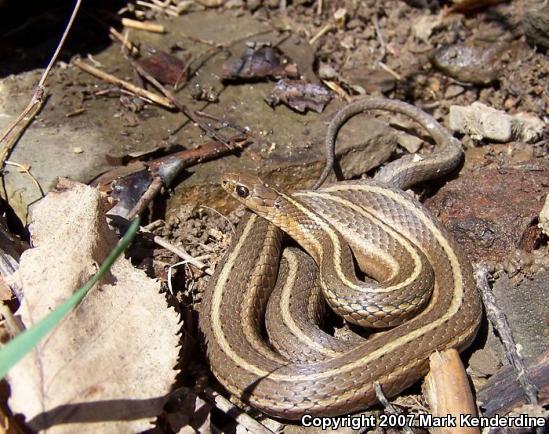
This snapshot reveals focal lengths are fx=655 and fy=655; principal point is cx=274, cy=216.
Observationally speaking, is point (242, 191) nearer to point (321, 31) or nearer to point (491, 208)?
point (491, 208)

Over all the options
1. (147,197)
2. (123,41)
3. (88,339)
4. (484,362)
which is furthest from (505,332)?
(123,41)

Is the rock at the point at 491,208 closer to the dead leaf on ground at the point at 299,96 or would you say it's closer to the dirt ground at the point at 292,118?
the dirt ground at the point at 292,118

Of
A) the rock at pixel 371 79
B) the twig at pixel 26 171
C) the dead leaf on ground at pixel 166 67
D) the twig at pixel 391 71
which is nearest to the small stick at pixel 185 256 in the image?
the twig at pixel 26 171

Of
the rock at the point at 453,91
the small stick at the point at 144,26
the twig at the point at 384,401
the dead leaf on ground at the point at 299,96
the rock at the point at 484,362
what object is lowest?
the rock at the point at 484,362

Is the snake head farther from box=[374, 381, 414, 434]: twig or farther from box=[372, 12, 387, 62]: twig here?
box=[372, 12, 387, 62]: twig

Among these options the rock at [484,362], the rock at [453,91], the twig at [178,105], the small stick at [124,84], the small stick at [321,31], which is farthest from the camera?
the small stick at [321,31]

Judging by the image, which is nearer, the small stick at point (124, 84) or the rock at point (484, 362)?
the rock at point (484, 362)

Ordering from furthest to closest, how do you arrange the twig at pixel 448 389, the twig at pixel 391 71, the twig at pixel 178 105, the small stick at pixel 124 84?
1. the twig at pixel 391 71
2. the small stick at pixel 124 84
3. the twig at pixel 178 105
4. the twig at pixel 448 389
